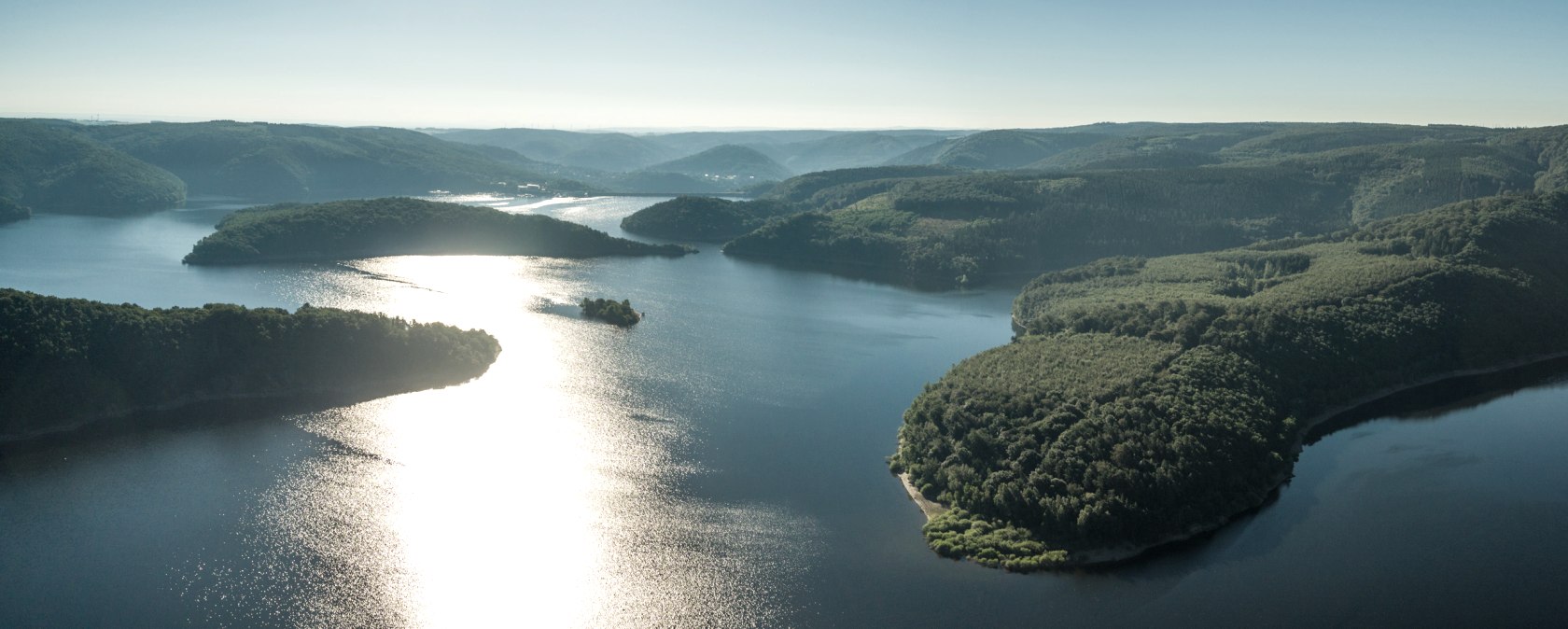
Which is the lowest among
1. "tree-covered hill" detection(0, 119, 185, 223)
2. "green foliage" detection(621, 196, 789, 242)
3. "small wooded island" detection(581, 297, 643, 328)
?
"small wooded island" detection(581, 297, 643, 328)

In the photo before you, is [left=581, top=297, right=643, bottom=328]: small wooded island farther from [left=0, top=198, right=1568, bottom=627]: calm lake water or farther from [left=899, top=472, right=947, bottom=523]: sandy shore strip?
[left=899, top=472, right=947, bottom=523]: sandy shore strip

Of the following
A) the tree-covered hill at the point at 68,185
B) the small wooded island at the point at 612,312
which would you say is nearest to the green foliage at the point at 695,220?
the small wooded island at the point at 612,312

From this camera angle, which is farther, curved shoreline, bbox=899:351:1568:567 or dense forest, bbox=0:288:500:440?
dense forest, bbox=0:288:500:440

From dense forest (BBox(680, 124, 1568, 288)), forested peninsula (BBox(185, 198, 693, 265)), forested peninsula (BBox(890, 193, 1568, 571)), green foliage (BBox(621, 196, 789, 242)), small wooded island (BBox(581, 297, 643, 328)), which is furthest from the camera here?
green foliage (BBox(621, 196, 789, 242))

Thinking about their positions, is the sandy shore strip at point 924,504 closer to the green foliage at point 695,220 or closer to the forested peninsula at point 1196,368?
the forested peninsula at point 1196,368

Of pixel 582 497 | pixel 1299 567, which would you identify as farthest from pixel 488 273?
pixel 1299 567

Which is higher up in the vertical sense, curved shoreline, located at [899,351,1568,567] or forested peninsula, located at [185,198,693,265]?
forested peninsula, located at [185,198,693,265]

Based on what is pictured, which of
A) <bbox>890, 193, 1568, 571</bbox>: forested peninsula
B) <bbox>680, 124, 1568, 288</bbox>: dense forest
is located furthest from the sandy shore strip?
<bbox>680, 124, 1568, 288</bbox>: dense forest
